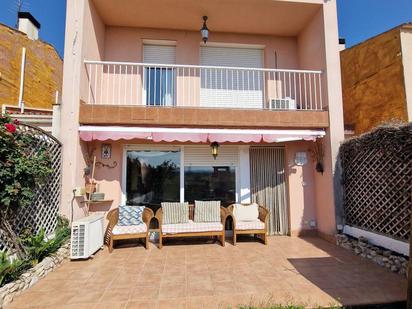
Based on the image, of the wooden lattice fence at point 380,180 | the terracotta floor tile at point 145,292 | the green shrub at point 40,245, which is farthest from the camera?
the wooden lattice fence at point 380,180

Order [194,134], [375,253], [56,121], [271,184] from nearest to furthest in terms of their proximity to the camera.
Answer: [375,253] < [56,121] < [194,134] < [271,184]

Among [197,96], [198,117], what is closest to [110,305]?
[198,117]

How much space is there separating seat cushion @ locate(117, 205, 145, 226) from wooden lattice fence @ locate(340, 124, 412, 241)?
27.8ft

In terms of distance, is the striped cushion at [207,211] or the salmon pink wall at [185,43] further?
the salmon pink wall at [185,43]

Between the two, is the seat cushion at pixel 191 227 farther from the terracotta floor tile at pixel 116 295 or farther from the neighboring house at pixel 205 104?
the terracotta floor tile at pixel 116 295

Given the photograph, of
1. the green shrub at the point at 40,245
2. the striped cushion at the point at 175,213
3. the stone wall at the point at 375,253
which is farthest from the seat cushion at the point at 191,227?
the stone wall at the point at 375,253

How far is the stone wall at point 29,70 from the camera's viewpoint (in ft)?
53.5

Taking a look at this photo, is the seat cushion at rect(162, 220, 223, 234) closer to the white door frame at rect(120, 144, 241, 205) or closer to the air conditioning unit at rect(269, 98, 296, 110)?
the white door frame at rect(120, 144, 241, 205)

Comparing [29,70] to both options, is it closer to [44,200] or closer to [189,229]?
[44,200]

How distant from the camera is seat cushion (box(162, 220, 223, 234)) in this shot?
10062mm

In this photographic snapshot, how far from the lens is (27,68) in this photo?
1781 centimetres

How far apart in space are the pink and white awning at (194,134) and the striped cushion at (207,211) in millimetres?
2786

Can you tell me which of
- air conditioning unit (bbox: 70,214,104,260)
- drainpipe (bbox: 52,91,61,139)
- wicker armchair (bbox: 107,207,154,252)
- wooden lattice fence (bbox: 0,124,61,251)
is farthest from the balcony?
air conditioning unit (bbox: 70,214,104,260)

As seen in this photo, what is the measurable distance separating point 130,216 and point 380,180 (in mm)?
9385
